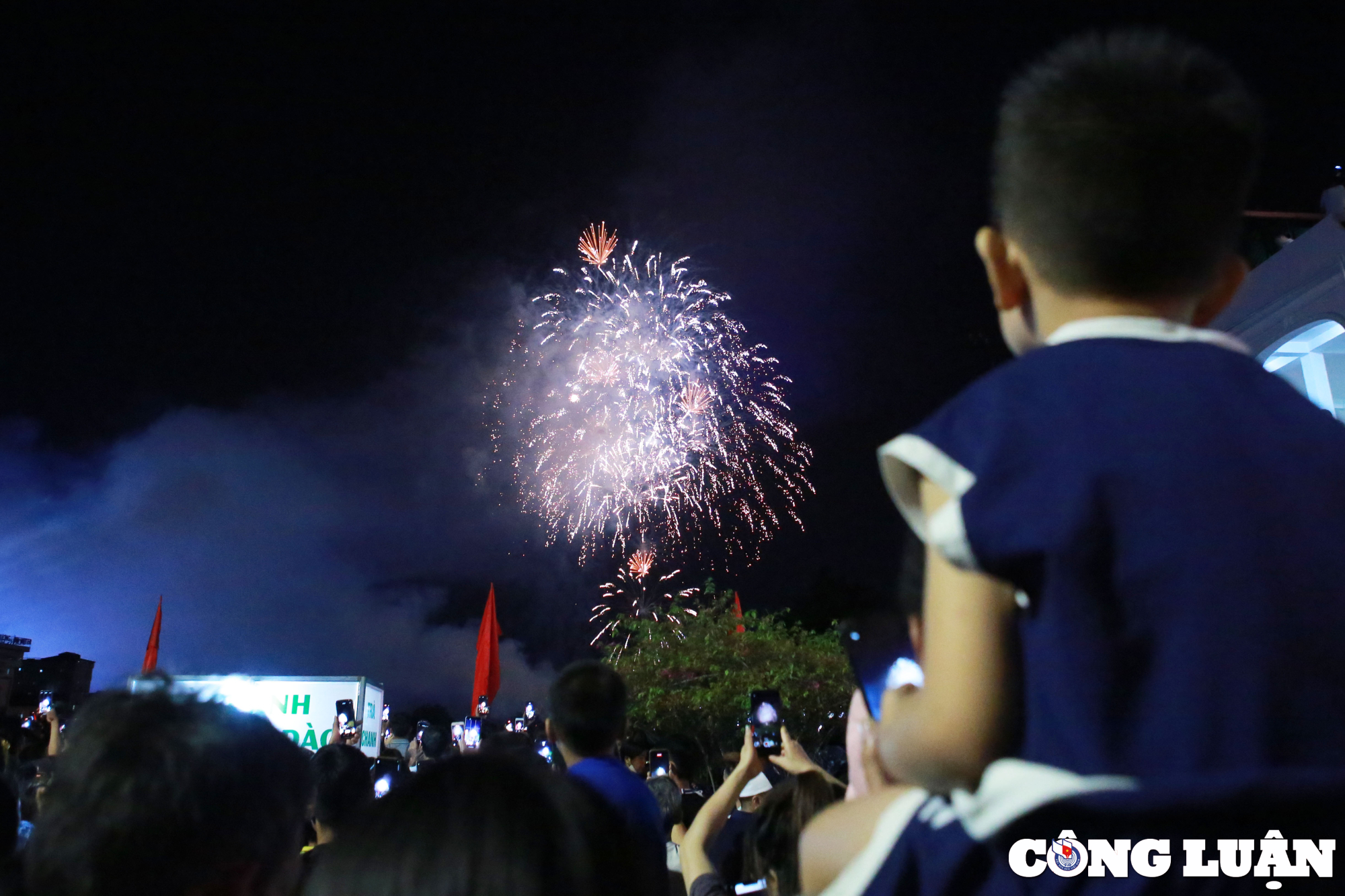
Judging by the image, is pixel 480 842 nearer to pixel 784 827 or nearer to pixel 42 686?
pixel 784 827

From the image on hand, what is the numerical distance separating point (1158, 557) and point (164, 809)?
6.10ft

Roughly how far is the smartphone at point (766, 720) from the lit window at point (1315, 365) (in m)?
15.9

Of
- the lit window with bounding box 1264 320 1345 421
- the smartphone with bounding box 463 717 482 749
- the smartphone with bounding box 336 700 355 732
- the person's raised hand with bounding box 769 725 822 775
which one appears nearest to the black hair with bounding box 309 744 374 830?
the person's raised hand with bounding box 769 725 822 775

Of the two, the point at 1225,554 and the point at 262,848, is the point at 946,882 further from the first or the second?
the point at 262,848

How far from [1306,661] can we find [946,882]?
48 centimetres

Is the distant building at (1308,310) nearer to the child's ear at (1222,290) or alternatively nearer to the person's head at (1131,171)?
the child's ear at (1222,290)

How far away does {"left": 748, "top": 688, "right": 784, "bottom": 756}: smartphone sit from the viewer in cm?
394

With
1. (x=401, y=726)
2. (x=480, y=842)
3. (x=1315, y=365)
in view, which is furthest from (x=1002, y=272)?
(x=1315, y=365)

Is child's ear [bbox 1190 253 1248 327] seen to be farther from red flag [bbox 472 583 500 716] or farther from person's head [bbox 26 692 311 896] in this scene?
red flag [bbox 472 583 500 716]

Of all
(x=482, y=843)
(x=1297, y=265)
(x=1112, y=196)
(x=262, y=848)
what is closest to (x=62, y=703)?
(x=262, y=848)

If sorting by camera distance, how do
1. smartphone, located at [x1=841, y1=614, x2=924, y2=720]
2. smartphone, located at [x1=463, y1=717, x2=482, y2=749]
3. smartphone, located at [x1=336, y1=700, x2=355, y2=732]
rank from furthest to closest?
smartphone, located at [x1=463, y1=717, x2=482, y2=749] → smartphone, located at [x1=336, y1=700, x2=355, y2=732] → smartphone, located at [x1=841, y1=614, x2=924, y2=720]

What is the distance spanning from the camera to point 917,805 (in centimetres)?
117

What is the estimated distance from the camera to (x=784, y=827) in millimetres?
3994

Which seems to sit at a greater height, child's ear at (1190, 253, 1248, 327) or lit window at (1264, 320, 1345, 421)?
lit window at (1264, 320, 1345, 421)
